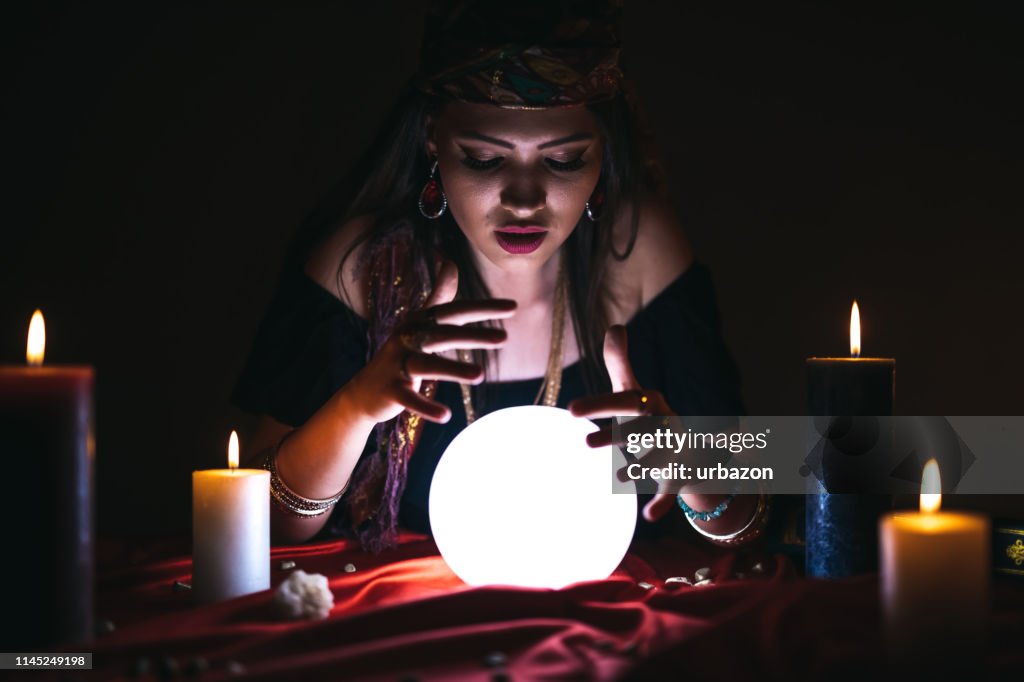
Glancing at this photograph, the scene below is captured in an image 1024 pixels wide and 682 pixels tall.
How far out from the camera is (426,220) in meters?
2.09

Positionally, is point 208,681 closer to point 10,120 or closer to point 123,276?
point 123,276

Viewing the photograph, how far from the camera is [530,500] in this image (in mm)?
1431

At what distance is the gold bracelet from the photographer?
1742 mm

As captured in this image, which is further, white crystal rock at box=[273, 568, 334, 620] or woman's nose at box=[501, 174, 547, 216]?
woman's nose at box=[501, 174, 547, 216]

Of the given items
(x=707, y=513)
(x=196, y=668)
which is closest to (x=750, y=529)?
(x=707, y=513)

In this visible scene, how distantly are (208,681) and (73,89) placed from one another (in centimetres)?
190

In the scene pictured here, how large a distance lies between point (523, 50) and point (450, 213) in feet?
1.48

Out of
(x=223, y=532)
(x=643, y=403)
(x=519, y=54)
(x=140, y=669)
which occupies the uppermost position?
(x=519, y=54)

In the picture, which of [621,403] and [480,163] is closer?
[621,403]

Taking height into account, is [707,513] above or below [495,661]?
above

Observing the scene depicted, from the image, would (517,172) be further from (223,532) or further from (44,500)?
(44,500)

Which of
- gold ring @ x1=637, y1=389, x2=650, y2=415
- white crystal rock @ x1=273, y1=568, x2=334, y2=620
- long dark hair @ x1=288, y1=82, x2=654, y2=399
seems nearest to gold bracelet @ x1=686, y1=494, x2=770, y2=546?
gold ring @ x1=637, y1=389, x2=650, y2=415

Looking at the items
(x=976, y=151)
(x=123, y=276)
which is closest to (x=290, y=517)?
(x=123, y=276)

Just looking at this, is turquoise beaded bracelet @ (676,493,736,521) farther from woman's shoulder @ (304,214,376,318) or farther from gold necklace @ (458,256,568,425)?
woman's shoulder @ (304,214,376,318)
